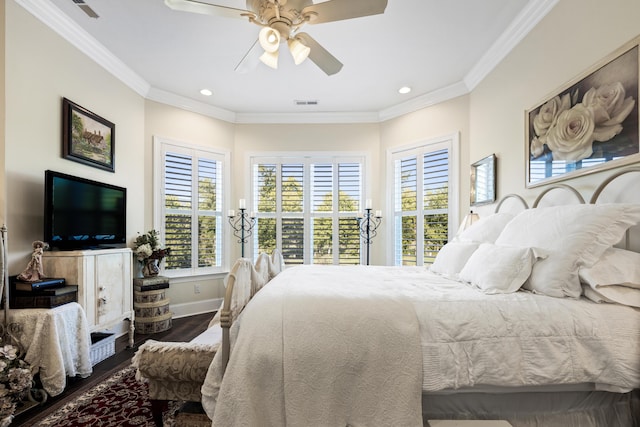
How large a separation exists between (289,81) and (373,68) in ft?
3.36

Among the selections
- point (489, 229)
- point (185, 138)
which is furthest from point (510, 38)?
point (185, 138)

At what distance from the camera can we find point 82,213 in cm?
278

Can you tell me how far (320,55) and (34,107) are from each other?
7.89 ft

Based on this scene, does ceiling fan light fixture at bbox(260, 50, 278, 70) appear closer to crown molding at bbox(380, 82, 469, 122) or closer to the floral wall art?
the floral wall art

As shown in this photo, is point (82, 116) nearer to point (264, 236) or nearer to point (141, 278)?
point (141, 278)

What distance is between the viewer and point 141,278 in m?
3.51

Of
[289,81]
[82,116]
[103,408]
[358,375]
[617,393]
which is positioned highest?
[289,81]

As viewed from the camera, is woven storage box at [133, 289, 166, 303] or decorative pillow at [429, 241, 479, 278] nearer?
decorative pillow at [429, 241, 479, 278]

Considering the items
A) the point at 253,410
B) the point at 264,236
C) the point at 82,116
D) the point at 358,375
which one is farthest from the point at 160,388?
the point at 264,236

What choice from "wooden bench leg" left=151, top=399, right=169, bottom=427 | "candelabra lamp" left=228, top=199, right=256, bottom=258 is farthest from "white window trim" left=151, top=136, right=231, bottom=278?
"wooden bench leg" left=151, top=399, right=169, bottom=427

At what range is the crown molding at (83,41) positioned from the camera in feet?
8.17

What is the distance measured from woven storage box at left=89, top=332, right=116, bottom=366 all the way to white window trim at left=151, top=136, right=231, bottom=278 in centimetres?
118

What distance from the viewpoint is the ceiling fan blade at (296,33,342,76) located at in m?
2.21

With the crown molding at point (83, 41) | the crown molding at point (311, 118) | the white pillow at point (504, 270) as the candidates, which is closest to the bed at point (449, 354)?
the white pillow at point (504, 270)
